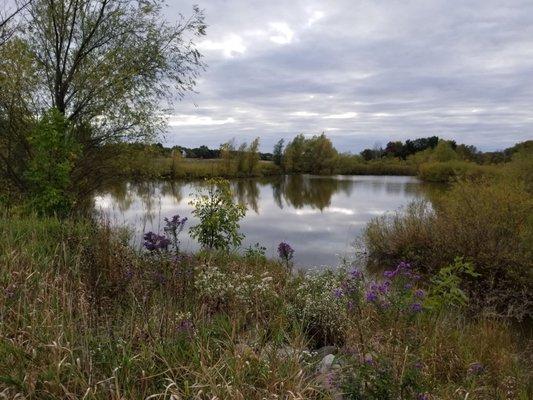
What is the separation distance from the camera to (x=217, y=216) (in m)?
9.69

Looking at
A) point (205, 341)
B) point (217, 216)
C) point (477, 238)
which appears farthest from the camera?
point (477, 238)

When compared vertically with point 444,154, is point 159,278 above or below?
below

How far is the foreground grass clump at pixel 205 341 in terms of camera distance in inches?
118

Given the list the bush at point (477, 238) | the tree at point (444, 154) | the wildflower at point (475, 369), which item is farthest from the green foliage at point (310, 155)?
the wildflower at point (475, 369)

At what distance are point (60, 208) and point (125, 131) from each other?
4.61m

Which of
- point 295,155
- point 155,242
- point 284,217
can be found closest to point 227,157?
point 295,155

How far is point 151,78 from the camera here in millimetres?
13219

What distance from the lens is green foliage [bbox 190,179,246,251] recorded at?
32.0ft

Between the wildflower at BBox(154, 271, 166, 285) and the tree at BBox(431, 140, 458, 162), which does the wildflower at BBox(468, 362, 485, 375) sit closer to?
the wildflower at BBox(154, 271, 166, 285)

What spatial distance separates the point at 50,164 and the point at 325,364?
7444 millimetres

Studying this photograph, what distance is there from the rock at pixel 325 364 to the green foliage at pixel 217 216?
19.4 feet

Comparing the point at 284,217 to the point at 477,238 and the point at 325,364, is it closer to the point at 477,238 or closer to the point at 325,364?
the point at 477,238

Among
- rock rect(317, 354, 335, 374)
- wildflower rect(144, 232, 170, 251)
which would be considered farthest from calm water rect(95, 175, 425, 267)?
rock rect(317, 354, 335, 374)

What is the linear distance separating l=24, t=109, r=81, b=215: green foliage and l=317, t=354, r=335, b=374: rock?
687 cm
